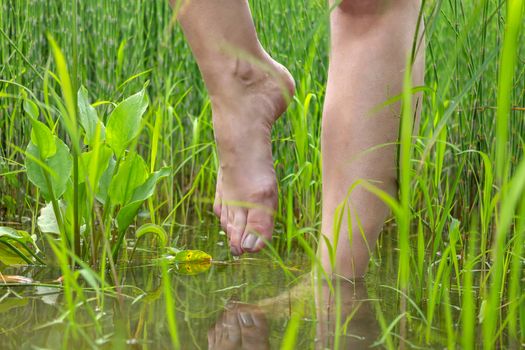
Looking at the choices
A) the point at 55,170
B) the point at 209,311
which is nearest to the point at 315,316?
the point at 209,311

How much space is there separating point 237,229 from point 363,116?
1.37 feet

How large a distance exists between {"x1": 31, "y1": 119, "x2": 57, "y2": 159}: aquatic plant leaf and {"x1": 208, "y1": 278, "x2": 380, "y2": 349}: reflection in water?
1.53ft

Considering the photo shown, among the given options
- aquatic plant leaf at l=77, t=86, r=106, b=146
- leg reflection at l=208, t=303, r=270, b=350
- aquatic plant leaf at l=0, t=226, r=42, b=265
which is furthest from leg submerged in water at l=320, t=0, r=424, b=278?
aquatic plant leaf at l=0, t=226, r=42, b=265

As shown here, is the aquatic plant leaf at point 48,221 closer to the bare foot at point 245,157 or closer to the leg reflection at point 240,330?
the bare foot at point 245,157

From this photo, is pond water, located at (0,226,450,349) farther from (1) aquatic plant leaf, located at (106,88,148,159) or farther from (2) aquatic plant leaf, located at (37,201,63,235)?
(1) aquatic plant leaf, located at (106,88,148,159)

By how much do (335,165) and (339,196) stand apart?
56 mm

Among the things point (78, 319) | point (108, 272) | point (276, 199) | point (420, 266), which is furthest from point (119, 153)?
point (420, 266)

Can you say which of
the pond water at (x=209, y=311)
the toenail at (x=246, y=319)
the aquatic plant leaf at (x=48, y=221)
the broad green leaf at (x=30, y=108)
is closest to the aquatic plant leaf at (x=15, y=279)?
the pond water at (x=209, y=311)

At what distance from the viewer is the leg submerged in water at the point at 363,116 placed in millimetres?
1263

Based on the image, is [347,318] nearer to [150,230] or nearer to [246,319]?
[246,319]

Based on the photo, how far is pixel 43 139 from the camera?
134cm

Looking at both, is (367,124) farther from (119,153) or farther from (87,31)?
(87,31)

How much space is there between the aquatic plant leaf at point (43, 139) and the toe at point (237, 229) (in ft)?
1.33

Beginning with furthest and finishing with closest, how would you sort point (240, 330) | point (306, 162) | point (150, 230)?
point (306, 162) < point (150, 230) < point (240, 330)
